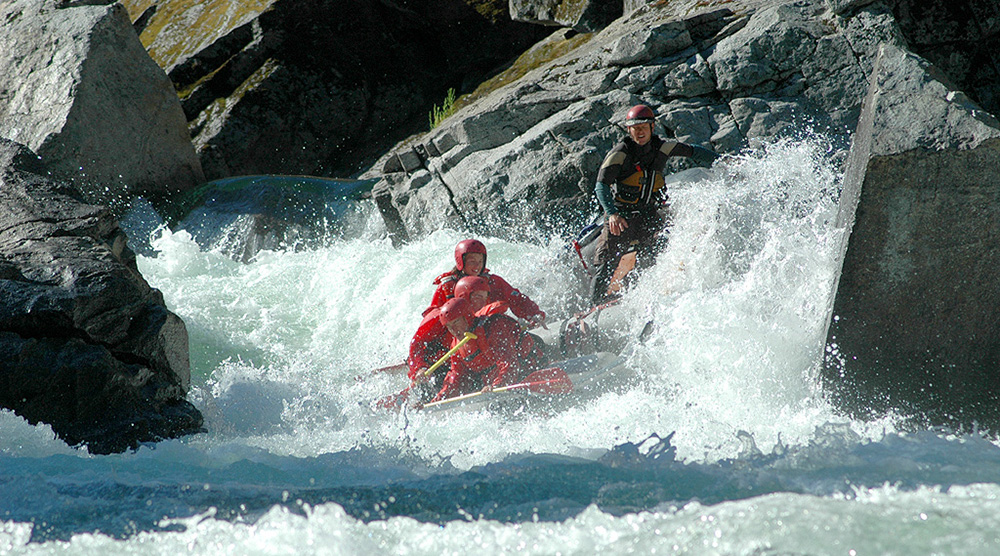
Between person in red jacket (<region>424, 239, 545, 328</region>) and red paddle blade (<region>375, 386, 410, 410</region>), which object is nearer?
red paddle blade (<region>375, 386, 410, 410</region>)

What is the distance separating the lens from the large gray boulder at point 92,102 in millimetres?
9375

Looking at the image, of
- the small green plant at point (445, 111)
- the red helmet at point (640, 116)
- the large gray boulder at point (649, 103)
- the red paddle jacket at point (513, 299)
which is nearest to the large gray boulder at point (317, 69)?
the small green plant at point (445, 111)

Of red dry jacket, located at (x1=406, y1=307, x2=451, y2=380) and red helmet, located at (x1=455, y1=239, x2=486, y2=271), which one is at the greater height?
red helmet, located at (x1=455, y1=239, x2=486, y2=271)

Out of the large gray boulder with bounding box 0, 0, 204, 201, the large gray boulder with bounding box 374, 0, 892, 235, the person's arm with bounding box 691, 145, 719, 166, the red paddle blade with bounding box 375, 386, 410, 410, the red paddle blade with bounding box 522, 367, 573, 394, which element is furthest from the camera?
the large gray boulder with bounding box 0, 0, 204, 201

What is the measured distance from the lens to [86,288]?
179 inches

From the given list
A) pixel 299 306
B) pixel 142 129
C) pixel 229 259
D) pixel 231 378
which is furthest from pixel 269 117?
pixel 231 378

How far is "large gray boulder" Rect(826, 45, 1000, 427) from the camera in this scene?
3369 mm

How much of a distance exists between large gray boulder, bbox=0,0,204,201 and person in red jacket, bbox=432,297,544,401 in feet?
22.7

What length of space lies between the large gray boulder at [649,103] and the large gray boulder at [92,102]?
Answer: 4021 millimetres

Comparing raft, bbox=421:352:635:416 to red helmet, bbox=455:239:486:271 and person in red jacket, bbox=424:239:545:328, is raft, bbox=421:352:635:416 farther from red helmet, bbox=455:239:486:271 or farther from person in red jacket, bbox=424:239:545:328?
red helmet, bbox=455:239:486:271

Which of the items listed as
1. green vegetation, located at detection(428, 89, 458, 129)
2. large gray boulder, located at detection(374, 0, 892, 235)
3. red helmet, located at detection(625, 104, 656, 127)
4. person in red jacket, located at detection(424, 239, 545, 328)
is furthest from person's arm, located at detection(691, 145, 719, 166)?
green vegetation, located at detection(428, 89, 458, 129)

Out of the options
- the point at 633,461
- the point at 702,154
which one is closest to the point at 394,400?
the point at 633,461

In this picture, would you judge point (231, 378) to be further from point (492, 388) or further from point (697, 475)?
point (697, 475)

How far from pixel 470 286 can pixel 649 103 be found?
382cm
